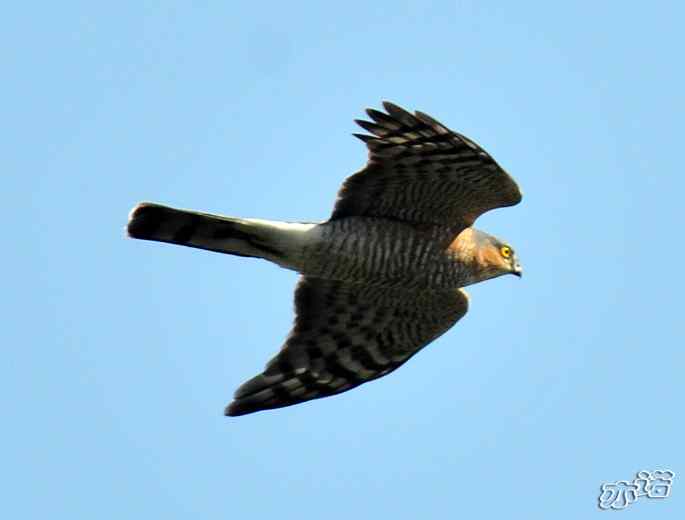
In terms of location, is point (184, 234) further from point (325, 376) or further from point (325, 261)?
point (325, 376)

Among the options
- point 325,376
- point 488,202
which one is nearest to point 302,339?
point 325,376

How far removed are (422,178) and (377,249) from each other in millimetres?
810

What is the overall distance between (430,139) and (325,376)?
119 inches

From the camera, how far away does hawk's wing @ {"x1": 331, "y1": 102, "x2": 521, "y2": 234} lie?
12.1m

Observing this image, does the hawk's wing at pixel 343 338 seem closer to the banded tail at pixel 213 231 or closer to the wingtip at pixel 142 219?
the banded tail at pixel 213 231

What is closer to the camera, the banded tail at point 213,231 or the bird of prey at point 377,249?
the bird of prey at point 377,249

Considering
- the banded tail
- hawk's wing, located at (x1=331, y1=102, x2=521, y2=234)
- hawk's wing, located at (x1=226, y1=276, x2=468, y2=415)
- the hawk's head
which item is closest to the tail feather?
the banded tail

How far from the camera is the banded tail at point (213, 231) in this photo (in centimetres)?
1255

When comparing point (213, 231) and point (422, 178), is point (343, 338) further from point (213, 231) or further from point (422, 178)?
point (422, 178)

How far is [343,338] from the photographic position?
46.0 feet

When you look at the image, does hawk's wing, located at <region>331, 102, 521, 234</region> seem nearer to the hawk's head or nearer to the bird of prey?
the bird of prey

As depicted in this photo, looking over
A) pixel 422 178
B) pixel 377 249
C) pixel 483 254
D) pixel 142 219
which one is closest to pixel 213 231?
pixel 142 219

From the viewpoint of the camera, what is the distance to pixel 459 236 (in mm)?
13141

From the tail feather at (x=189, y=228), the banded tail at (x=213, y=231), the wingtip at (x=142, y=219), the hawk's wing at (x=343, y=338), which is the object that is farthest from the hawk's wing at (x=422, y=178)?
the wingtip at (x=142, y=219)
